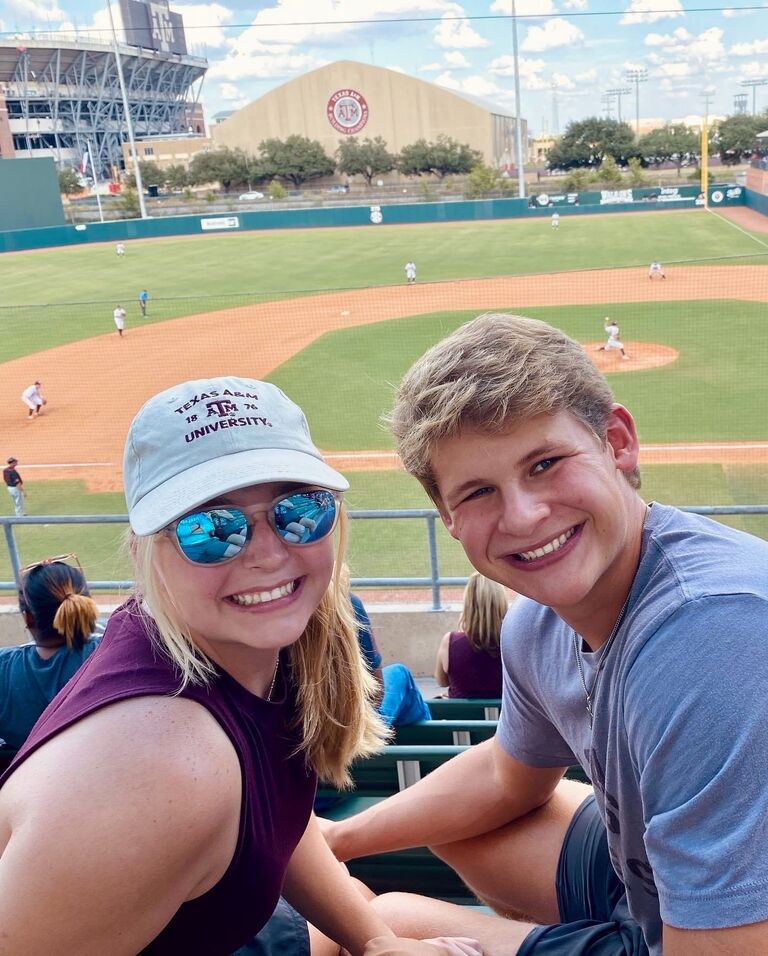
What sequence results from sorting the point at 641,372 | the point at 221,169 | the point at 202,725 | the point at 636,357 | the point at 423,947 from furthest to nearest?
the point at 221,169 → the point at 636,357 → the point at 641,372 → the point at 423,947 → the point at 202,725

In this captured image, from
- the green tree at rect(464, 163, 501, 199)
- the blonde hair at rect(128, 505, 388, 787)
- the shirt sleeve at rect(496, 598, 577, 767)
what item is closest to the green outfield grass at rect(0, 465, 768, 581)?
the blonde hair at rect(128, 505, 388, 787)

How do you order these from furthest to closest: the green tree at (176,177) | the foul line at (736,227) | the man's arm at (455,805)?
the green tree at (176,177), the foul line at (736,227), the man's arm at (455,805)

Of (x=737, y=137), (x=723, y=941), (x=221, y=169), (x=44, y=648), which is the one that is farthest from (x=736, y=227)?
(x=221, y=169)

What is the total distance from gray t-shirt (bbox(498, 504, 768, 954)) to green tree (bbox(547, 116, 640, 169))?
66167 millimetres

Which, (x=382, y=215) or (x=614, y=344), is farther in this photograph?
(x=382, y=215)

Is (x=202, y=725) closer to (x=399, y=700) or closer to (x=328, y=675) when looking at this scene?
(x=328, y=675)

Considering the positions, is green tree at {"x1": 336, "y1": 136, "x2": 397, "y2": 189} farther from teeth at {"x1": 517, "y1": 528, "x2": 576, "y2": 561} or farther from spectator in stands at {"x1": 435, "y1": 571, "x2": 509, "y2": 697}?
teeth at {"x1": 517, "y1": 528, "x2": 576, "y2": 561}

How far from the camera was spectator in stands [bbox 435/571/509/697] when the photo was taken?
3.39 metres

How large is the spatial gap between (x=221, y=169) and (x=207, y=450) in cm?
6720

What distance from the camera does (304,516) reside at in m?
1.47

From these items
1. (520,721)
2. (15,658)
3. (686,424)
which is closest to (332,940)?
(520,721)

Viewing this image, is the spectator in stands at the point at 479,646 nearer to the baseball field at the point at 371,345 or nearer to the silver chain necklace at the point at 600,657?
the baseball field at the point at 371,345

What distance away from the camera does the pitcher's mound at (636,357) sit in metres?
14.5

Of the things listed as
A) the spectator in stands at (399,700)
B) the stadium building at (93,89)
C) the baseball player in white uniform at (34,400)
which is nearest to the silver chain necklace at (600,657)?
the spectator in stands at (399,700)
